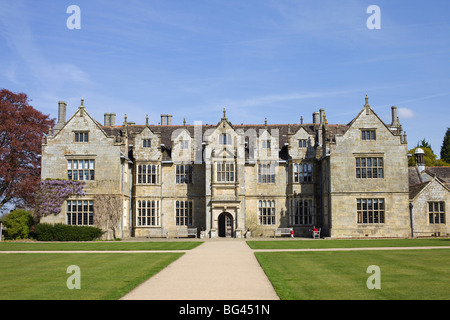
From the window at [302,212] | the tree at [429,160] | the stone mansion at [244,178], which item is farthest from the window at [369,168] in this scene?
the tree at [429,160]

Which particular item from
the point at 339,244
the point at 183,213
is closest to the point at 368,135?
the point at 339,244

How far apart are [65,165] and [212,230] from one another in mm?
13115

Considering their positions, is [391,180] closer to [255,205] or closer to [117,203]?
[255,205]

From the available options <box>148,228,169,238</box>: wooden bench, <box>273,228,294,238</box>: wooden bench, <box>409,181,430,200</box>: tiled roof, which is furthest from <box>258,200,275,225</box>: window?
<box>409,181,430,200</box>: tiled roof

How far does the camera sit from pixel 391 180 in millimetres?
37469

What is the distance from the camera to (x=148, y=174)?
41.5 meters

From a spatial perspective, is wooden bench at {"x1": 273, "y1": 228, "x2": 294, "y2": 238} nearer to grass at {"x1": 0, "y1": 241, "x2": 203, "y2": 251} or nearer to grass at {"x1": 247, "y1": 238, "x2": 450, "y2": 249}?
grass at {"x1": 247, "y1": 238, "x2": 450, "y2": 249}

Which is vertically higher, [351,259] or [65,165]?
[65,165]

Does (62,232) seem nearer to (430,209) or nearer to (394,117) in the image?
(430,209)

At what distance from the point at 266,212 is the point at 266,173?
11.4ft

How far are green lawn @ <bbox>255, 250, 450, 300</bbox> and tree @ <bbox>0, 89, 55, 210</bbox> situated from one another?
25.5 metres

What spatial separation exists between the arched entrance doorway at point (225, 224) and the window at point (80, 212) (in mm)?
10976

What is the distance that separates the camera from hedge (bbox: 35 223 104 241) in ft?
114

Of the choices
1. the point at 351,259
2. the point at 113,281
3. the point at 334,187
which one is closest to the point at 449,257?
the point at 351,259
